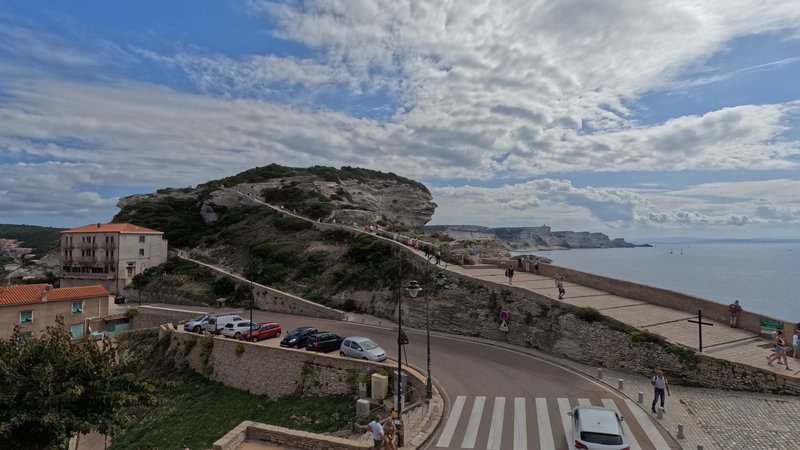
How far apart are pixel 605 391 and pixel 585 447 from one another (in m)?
7.26

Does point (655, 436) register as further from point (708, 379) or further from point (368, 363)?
point (368, 363)

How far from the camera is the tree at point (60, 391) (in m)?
13.8

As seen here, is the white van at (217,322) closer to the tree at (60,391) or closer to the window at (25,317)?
the tree at (60,391)

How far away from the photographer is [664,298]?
27500 millimetres

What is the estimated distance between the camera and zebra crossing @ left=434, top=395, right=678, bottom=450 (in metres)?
13.8

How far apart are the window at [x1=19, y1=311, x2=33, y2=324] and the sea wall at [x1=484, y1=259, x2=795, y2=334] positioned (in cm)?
4501

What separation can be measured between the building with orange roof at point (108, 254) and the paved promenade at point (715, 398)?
A: 52.7 meters

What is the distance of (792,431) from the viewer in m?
14.2

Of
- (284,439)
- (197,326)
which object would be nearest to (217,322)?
(197,326)

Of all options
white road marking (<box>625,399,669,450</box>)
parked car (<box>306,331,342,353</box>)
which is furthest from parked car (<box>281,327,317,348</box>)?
white road marking (<box>625,399,669,450</box>)


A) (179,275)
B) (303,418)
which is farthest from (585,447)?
(179,275)

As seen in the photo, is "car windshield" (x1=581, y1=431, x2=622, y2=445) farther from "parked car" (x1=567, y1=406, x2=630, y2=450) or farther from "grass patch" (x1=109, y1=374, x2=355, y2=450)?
"grass patch" (x1=109, y1=374, x2=355, y2=450)

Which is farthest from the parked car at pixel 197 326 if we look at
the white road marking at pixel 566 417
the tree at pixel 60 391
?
the white road marking at pixel 566 417

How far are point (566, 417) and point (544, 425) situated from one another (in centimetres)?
108
